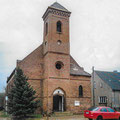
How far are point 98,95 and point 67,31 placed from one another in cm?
1749

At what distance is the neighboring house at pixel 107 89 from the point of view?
34.2 m

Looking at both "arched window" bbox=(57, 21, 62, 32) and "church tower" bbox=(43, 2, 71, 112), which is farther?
"arched window" bbox=(57, 21, 62, 32)

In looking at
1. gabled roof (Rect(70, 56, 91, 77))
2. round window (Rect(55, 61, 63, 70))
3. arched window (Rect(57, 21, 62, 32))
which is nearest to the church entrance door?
gabled roof (Rect(70, 56, 91, 77))

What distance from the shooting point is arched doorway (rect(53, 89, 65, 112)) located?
84.7 ft

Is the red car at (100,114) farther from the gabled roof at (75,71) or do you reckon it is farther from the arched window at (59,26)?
the arched window at (59,26)

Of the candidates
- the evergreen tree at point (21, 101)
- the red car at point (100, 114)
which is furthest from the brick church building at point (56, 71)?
the red car at point (100, 114)

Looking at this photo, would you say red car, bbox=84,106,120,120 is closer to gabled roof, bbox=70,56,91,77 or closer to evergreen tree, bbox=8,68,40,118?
evergreen tree, bbox=8,68,40,118

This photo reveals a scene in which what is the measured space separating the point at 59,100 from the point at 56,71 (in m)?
4.62

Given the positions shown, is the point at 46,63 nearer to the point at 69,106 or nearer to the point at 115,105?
the point at 69,106

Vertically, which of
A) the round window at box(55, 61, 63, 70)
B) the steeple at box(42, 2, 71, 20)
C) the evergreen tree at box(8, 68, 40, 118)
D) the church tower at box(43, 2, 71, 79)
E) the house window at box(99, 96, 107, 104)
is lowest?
the house window at box(99, 96, 107, 104)

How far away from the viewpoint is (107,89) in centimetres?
3566

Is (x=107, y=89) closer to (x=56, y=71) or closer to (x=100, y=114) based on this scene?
(x=56, y=71)

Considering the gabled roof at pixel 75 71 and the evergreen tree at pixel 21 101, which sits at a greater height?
the gabled roof at pixel 75 71

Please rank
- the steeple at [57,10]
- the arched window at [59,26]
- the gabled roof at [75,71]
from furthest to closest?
the arched window at [59,26], the gabled roof at [75,71], the steeple at [57,10]
